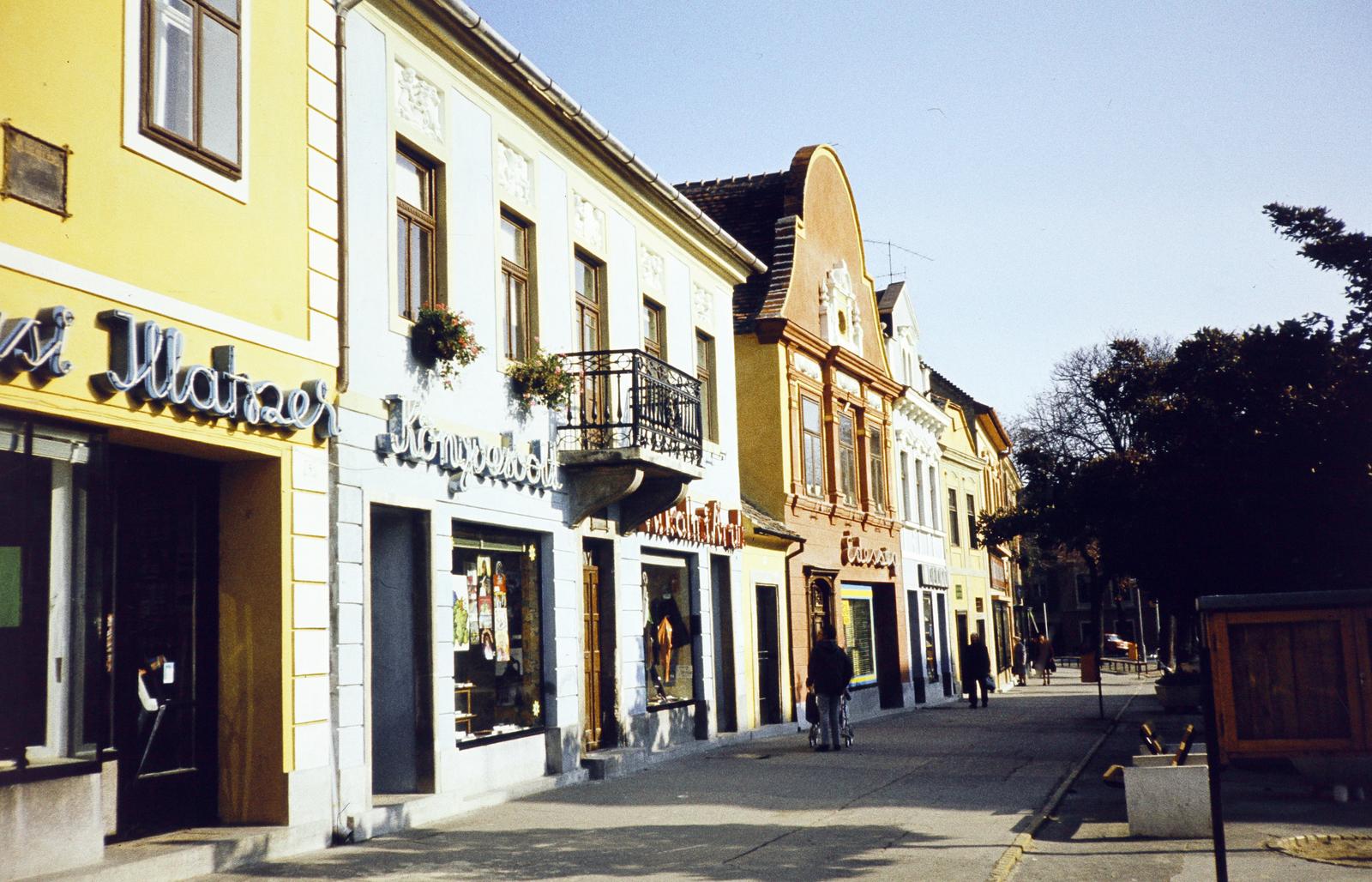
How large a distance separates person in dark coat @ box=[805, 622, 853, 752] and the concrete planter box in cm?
855

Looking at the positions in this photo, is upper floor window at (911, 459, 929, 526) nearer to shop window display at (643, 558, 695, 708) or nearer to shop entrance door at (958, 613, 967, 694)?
shop entrance door at (958, 613, 967, 694)

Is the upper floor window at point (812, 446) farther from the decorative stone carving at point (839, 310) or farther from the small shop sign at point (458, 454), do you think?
the small shop sign at point (458, 454)

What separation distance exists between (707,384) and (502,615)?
844 centimetres

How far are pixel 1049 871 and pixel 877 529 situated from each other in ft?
74.8

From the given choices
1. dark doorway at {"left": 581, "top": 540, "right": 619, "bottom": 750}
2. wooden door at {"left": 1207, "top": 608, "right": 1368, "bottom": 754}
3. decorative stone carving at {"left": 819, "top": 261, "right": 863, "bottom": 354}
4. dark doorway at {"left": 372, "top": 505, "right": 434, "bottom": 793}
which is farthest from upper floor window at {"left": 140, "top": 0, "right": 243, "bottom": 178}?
decorative stone carving at {"left": 819, "top": 261, "right": 863, "bottom": 354}

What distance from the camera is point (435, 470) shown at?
1352 centimetres

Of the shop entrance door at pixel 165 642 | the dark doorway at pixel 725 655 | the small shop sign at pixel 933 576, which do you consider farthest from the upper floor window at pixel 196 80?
the small shop sign at pixel 933 576

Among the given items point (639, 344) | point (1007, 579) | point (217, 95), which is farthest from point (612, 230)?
point (1007, 579)

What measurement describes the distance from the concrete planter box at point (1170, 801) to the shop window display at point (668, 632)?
342 inches

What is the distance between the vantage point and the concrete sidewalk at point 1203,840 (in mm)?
9617

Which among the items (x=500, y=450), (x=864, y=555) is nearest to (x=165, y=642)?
(x=500, y=450)

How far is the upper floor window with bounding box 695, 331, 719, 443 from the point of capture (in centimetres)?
2261

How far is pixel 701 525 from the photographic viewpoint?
21062 mm

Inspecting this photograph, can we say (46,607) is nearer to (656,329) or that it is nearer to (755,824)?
(755,824)
